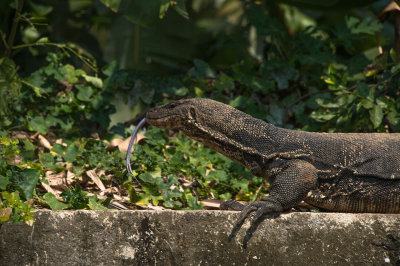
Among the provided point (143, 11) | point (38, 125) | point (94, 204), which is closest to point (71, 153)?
point (38, 125)

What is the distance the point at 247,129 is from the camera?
13.6 ft

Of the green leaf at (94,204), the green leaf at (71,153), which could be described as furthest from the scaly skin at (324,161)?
the green leaf at (71,153)

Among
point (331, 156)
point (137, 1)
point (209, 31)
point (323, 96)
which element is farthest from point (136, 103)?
point (209, 31)

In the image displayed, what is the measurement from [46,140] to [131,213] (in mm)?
2700

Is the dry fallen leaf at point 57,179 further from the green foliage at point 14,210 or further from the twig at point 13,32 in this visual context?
the twig at point 13,32

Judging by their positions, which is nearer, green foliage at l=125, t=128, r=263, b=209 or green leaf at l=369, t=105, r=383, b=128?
green foliage at l=125, t=128, r=263, b=209

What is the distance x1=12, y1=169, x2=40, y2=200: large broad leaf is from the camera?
12.0 ft

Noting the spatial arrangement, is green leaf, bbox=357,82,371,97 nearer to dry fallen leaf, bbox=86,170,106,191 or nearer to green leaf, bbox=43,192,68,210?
dry fallen leaf, bbox=86,170,106,191

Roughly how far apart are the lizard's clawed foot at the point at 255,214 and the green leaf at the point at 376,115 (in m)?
2.15

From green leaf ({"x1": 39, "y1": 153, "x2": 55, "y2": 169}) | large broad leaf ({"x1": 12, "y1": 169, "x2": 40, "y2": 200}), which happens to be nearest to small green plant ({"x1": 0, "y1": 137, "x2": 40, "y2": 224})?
large broad leaf ({"x1": 12, "y1": 169, "x2": 40, "y2": 200})

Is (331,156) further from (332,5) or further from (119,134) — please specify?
(332,5)

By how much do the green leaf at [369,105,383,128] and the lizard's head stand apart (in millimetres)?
1912

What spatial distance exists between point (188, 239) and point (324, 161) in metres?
1.35

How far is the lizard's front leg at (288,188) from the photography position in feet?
11.5
